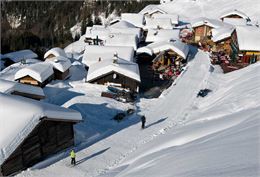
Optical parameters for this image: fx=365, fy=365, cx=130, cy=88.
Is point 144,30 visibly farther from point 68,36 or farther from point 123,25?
point 68,36

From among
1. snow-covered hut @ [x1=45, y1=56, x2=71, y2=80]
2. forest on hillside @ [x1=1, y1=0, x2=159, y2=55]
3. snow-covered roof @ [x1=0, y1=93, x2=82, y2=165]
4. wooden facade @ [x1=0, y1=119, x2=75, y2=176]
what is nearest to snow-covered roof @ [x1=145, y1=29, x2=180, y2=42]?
snow-covered hut @ [x1=45, y1=56, x2=71, y2=80]

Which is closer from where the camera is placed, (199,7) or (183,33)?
(183,33)

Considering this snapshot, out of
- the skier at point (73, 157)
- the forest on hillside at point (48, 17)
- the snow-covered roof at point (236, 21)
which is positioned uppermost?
the snow-covered roof at point (236, 21)

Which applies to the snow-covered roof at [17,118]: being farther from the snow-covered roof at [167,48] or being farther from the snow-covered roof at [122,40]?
the snow-covered roof at [122,40]

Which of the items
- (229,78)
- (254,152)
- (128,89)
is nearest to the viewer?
(254,152)

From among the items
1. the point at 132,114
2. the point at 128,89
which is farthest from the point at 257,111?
the point at 128,89

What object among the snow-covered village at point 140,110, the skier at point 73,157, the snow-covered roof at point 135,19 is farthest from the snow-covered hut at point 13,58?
the skier at point 73,157

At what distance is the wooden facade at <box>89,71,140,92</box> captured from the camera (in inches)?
1248

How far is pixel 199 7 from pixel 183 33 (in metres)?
25.2

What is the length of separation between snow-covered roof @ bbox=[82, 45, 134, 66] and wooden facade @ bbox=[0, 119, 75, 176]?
17054 millimetres

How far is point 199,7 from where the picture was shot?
3118 inches

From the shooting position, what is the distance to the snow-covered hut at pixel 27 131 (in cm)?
1781

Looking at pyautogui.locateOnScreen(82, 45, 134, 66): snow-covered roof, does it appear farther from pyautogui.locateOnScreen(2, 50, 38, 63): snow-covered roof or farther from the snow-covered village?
pyautogui.locateOnScreen(2, 50, 38, 63): snow-covered roof

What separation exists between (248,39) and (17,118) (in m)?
29.7
